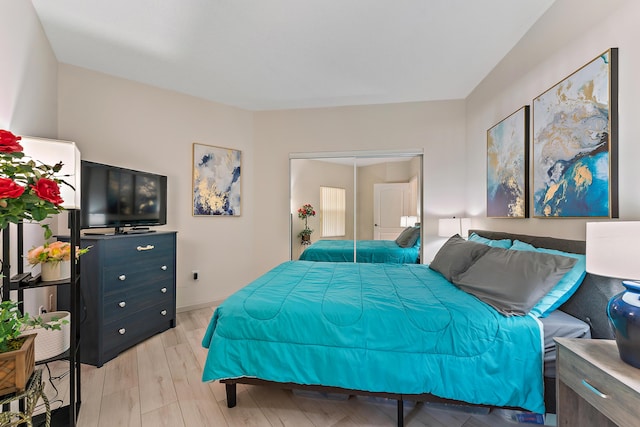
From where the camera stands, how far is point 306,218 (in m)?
3.97

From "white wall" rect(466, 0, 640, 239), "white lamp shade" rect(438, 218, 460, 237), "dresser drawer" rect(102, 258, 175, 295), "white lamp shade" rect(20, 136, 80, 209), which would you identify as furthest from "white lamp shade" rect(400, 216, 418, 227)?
"white lamp shade" rect(20, 136, 80, 209)

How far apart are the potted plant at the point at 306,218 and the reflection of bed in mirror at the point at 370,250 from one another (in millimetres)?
148

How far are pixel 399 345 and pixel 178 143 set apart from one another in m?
3.34

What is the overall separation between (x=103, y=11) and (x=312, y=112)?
238cm

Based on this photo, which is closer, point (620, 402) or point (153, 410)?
point (620, 402)

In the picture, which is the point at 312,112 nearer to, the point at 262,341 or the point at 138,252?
the point at 138,252

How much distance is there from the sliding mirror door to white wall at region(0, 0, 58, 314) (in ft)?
8.38

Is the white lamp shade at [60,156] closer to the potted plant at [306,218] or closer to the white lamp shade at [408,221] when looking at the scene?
the potted plant at [306,218]

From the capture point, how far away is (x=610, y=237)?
3.48 feet

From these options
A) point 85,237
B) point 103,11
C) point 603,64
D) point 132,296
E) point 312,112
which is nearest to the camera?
point 603,64

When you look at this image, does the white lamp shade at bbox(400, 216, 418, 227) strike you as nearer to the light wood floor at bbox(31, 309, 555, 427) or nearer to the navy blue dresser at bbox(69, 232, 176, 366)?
the light wood floor at bbox(31, 309, 555, 427)

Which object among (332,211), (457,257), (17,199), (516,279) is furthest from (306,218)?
(17,199)

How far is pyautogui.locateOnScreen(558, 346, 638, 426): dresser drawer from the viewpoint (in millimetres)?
932

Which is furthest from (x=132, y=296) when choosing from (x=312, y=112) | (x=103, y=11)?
(x=312, y=112)
